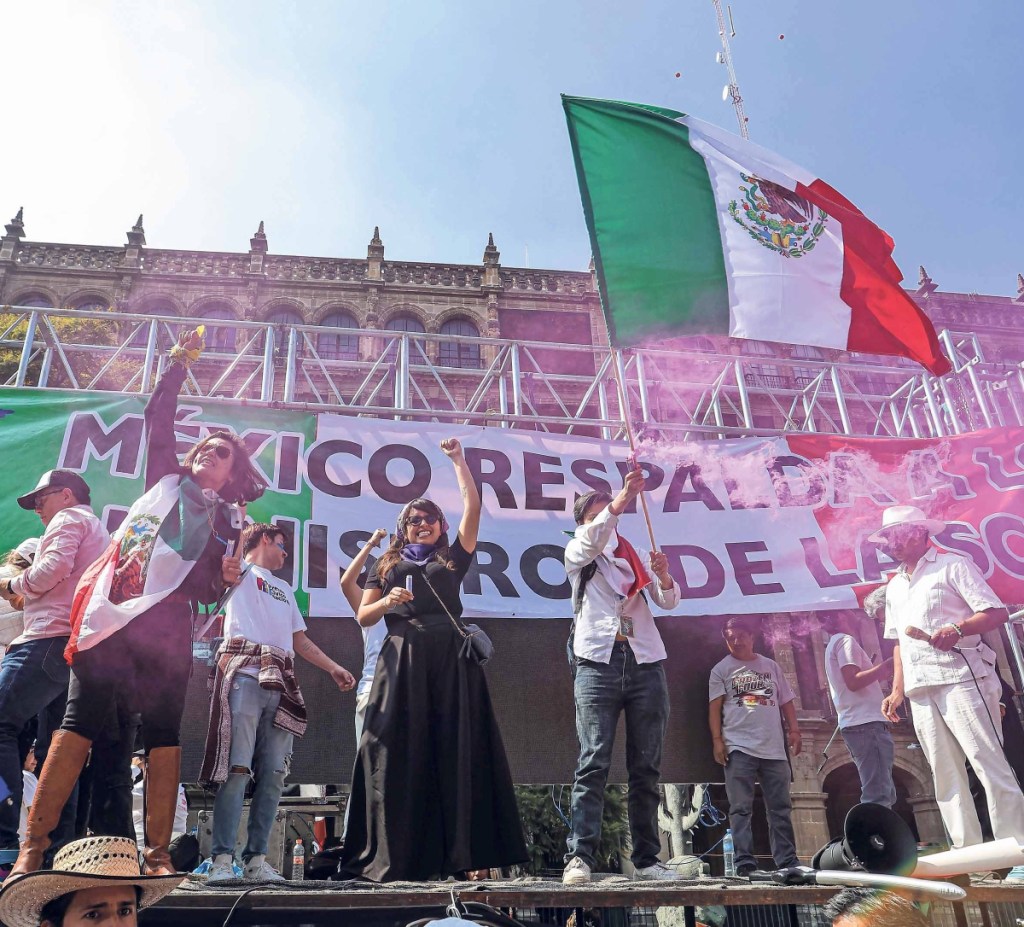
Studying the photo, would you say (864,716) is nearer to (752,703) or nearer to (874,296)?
(752,703)

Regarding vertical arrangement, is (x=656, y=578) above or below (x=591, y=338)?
below

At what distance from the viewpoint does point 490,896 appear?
287 cm

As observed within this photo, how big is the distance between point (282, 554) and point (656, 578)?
2.06 meters

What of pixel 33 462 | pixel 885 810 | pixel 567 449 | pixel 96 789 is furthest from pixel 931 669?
pixel 33 462

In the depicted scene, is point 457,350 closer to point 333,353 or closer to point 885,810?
point 333,353

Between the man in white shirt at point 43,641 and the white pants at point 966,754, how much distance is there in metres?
4.03

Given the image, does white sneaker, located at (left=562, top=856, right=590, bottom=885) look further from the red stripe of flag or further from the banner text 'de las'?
the red stripe of flag

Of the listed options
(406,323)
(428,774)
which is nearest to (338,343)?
(406,323)

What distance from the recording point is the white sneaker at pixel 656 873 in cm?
361

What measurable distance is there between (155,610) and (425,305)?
1859 centimetres

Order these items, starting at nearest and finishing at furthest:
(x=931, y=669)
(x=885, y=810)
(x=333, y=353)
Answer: (x=885, y=810) → (x=931, y=669) → (x=333, y=353)

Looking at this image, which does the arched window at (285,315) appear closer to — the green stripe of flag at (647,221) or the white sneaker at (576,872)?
the green stripe of flag at (647,221)

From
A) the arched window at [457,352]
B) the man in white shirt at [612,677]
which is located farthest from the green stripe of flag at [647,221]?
the arched window at [457,352]

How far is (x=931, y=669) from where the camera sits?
4.46 metres
